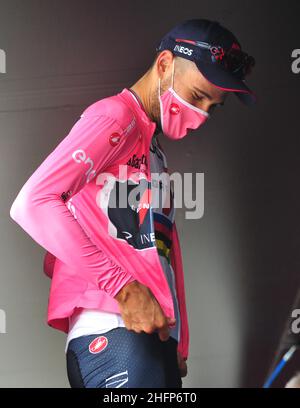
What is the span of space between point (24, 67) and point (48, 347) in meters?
0.84

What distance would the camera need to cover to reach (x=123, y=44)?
6.27 ft

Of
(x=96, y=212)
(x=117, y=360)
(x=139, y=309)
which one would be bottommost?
(x=117, y=360)

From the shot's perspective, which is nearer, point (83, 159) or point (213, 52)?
point (83, 159)

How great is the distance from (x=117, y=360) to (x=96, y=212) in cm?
36

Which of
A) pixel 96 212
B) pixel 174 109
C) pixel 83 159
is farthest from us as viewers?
pixel 174 109

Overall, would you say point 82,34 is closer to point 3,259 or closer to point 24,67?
point 24,67

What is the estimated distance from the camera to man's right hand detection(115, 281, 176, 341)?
4.73 feet

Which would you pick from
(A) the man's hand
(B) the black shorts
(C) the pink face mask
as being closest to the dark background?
(A) the man's hand

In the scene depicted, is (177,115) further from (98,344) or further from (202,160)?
(98,344)

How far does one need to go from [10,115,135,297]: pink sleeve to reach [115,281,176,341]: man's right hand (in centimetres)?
2

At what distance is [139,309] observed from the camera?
4.80ft

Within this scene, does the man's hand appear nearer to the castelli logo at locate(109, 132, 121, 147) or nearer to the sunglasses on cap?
the castelli logo at locate(109, 132, 121, 147)

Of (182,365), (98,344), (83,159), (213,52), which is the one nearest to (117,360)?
(98,344)
